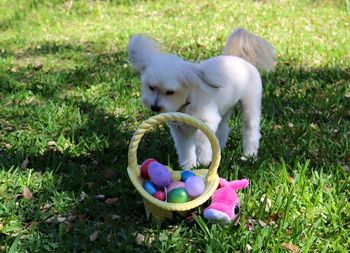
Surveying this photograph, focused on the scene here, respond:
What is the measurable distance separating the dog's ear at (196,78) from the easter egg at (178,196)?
2.98 ft

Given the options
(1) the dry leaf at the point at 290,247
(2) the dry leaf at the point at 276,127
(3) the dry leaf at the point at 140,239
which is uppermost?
(1) the dry leaf at the point at 290,247

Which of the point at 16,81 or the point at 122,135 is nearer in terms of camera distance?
the point at 122,135

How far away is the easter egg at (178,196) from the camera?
331cm

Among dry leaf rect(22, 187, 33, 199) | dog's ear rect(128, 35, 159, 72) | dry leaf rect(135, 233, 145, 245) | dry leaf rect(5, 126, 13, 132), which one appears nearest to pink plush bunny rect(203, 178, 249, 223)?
dry leaf rect(135, 233, 145, 245)

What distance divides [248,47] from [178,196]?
6.48 feet

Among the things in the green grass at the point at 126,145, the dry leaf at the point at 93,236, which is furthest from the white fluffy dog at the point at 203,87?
the dry leaf at the point at 93,236

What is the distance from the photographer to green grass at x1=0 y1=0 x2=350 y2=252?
132 inches

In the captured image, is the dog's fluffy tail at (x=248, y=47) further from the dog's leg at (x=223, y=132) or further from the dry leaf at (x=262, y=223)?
the dry leaf at (x=262, y=223)

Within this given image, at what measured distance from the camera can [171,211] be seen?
3367 millimetres

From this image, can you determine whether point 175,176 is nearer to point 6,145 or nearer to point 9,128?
point 6,145

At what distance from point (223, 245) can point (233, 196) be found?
0.39 m

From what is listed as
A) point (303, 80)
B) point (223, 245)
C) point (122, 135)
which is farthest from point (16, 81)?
point (223, 245)

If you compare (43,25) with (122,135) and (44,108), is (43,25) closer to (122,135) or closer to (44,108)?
(44,108)

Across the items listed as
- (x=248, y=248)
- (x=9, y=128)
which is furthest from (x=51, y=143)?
(x=248, y=248)
